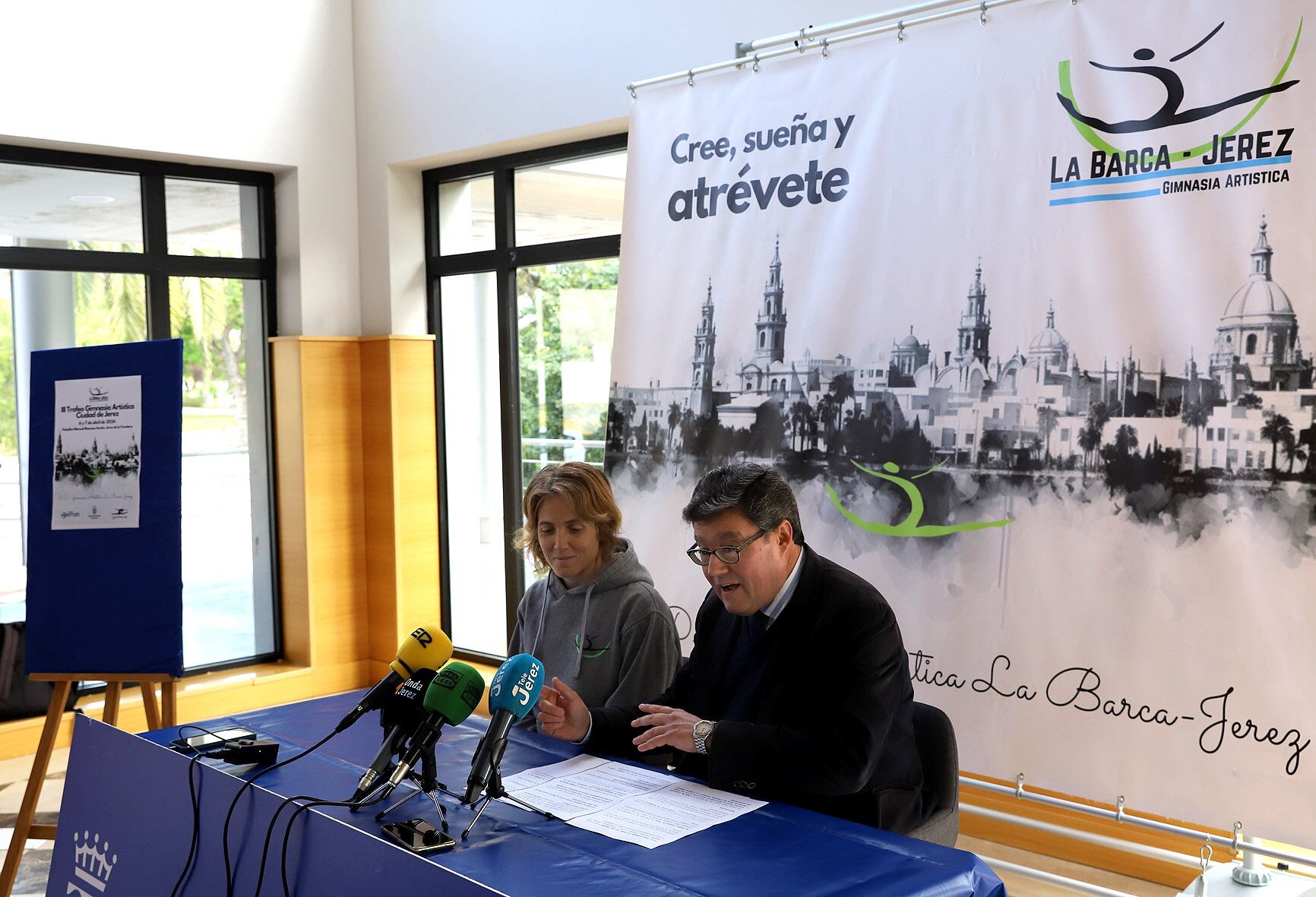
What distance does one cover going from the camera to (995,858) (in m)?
3.89

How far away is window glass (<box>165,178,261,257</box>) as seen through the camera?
5.72 metres

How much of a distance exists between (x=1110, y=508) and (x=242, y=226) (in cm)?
447

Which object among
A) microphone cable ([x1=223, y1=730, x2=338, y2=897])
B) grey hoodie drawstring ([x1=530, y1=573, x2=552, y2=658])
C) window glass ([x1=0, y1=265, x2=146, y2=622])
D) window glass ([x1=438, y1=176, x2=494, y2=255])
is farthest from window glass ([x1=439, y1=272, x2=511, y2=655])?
microphone cable ([x1=223, y1=730, x2=338, y2=897])

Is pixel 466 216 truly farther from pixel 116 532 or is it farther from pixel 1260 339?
pixel 1260 339

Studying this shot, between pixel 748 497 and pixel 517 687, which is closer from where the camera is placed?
pixel 517 687

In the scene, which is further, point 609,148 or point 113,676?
point 609,148

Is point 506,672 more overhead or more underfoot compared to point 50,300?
more underfoot

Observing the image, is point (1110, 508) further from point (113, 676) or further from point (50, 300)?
point (50, 300)

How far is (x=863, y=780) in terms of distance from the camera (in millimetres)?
2283

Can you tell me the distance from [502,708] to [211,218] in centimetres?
439

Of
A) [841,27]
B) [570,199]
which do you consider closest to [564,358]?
[570,199]

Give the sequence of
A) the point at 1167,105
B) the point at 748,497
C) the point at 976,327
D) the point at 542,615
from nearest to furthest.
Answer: the point at 748,497, the point at 1167,105, the point at 542,615, the point at 976,327

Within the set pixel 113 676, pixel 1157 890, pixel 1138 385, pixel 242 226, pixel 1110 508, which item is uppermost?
pixel 242 226

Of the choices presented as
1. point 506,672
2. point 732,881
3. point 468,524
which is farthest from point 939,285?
point 468,524
